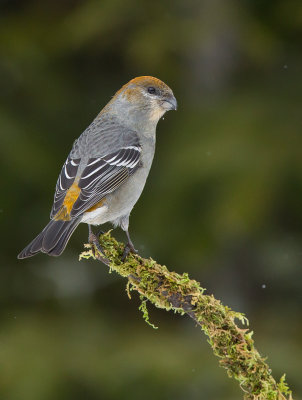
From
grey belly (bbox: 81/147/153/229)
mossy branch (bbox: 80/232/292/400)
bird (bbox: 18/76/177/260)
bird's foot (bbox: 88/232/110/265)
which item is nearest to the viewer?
mossy branch (bbox: 80/232/292/400)

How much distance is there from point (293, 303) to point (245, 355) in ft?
21.5

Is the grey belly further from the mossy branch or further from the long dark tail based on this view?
the mossy branch

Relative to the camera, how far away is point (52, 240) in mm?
4227

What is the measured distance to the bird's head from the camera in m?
5.30

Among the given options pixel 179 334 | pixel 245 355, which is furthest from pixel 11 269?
pixel 245 355

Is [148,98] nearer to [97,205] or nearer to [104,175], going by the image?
[104,175]

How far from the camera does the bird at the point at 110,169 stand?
4449mm

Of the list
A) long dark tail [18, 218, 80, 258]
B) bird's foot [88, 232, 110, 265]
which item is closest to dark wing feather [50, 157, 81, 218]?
long dark tail [18, 218, 80, 258]

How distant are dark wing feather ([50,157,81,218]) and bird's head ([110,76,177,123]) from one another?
0.77 meters

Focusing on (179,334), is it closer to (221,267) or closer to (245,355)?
(221,267)

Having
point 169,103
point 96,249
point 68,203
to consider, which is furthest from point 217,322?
point 169,103

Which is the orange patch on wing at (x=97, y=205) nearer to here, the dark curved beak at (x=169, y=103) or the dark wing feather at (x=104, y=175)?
the dark wing feather at (x=104, y=175)

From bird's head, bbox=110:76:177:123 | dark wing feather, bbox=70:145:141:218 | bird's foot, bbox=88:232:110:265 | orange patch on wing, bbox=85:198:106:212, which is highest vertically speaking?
bird's head, bbox=110:76:177:123

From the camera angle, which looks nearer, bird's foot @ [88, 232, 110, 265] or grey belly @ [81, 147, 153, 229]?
bird's foot @ [88, 232, 110, 265]
